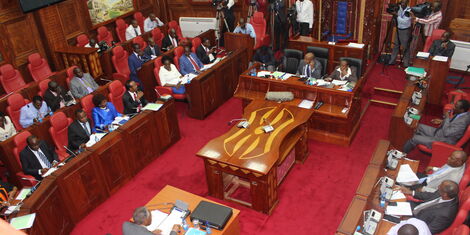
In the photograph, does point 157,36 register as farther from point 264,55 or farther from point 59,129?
point 59,129

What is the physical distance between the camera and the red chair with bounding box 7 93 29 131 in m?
7.44

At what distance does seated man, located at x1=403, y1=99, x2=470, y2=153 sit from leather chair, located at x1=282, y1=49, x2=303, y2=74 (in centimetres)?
297

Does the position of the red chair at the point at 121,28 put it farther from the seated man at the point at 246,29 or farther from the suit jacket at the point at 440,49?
the suit jacket at the point at 440,49

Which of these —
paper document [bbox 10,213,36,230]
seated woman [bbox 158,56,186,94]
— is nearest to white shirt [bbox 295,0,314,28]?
seated woman [bbox 158,56,186,94]

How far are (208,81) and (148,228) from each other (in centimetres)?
439

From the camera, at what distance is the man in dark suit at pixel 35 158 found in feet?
19.3

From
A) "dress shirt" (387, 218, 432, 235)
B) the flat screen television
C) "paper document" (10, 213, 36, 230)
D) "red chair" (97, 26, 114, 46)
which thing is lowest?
"dress shirt" (387, 218, 432, 235)

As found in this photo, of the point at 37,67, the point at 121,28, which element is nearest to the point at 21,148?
the point at 37,67

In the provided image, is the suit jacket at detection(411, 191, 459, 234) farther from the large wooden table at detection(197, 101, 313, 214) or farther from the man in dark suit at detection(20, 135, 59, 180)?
the man in dark suit at detection(20, 135, 59, 180)

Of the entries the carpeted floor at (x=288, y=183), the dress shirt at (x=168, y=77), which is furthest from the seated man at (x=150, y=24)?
the carpeted floor at (x=288, y=183)

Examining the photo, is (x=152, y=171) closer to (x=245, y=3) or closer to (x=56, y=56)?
(x=56, y=56)

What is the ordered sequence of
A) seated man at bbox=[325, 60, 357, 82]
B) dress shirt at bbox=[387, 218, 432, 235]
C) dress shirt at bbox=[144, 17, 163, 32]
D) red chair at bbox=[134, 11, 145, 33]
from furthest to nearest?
red chair at bbox=[134, 11, 145, 33] < dress shirt at bbox=[144, 17, 163, 32] < seated man at bbox=[325, 60, 357, 82] < dress shirt at bbox=[387, 218, 432, 235]

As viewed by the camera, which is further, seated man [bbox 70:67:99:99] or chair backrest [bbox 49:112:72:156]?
seated man [bbox 70:67:99:99]

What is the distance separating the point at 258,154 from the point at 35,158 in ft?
11.3
